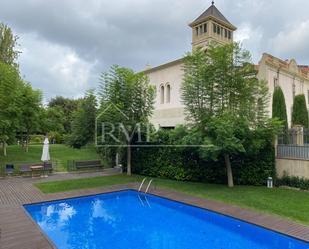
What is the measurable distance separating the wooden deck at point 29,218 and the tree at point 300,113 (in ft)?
35.3

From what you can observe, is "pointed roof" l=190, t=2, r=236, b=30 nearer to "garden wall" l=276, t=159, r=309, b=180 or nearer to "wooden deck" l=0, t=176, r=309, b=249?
"garden wall" l=276, t=159, r=309, b=180

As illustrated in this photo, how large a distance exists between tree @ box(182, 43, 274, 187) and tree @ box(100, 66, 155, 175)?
392 cm

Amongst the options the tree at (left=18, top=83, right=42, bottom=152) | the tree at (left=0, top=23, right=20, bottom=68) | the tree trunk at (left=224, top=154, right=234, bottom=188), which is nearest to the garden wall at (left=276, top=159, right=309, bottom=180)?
the tree trunk at (left=224, top=154, right=234, bottom=188)

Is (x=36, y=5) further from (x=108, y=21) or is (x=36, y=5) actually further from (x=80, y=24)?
(x=108, y=21)

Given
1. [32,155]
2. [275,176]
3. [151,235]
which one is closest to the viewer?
[151,235]

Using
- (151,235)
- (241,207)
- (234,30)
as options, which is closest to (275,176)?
(241,207)

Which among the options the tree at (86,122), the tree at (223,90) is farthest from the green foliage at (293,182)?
the tree at (86,122)

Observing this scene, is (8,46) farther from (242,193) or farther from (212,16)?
(242,193)

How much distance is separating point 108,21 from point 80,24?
160 cm

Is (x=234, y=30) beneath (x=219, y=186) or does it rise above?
above

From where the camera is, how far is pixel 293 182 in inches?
542

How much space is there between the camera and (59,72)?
2550 cm

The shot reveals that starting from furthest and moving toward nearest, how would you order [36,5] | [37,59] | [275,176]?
[37,59] → [275,176] → [36,5]

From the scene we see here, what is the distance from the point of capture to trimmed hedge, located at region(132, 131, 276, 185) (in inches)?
572
